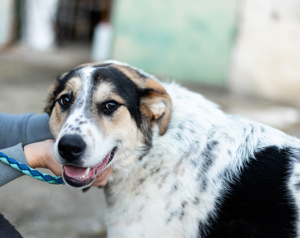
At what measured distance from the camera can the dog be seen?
1.75 metres

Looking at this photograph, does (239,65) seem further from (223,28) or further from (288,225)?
(288,225)

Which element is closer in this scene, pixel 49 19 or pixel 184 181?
pixel 184 181

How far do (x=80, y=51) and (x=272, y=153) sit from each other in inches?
365

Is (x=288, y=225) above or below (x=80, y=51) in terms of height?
above

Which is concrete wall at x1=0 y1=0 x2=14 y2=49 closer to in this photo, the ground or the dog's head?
the ground

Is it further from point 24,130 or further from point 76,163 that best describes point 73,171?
Answer: point 24,130

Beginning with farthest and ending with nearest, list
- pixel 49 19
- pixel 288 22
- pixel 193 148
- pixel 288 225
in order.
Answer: pixel 49 19, pixel 288 22, pixel 193 148, pixel 288 225

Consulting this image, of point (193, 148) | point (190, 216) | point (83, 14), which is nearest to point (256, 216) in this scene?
point (190, 216)

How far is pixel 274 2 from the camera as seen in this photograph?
20.9ft

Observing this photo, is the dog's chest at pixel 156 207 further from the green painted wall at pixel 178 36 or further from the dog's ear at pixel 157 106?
the green painted wall at pixel 178 36

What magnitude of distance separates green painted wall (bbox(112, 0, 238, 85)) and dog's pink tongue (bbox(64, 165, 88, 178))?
5.67 m

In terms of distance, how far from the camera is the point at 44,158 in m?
1.92

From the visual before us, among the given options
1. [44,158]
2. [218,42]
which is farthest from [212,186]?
[218,42]

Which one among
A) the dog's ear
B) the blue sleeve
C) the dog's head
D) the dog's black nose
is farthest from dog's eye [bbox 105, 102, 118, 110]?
the blue sleeve
